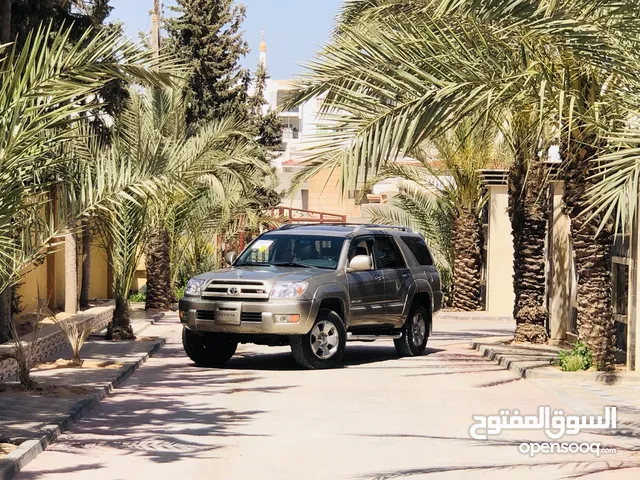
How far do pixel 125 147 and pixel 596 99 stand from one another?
→ 9.74m

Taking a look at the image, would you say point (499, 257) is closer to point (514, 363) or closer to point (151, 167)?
point (514, 363)

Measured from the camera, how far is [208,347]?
1944cm

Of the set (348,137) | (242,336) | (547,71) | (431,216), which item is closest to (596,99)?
(547,71)

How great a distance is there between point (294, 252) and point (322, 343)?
5.97 feet

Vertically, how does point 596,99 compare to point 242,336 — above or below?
above

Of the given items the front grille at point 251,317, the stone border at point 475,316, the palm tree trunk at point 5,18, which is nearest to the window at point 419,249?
the front grille at point 251,317

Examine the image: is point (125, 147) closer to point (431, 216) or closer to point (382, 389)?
point (382, 389)

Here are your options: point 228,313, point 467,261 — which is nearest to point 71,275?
point 228,313

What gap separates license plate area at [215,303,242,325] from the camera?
18328 millimetres

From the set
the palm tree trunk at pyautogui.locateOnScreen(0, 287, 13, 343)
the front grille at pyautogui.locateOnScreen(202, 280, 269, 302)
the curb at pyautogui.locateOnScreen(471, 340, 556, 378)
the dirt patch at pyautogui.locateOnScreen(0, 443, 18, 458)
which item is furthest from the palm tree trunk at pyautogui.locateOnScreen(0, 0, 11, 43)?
the dirt patch at pyautogui.locateOnScreen(0, 443, 18, 458)

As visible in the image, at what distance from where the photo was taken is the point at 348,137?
14898 millimetres

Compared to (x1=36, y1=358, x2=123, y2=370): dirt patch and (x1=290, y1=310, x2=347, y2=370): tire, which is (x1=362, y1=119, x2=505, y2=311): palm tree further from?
(x1=36, y1=358, x2=123, y2=370): dirt patch

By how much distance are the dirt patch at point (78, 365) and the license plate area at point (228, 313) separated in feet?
5.19

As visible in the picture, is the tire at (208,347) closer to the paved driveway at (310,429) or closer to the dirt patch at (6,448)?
the paved driveway at (310,429)
